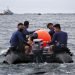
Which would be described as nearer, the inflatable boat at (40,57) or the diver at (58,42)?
the inflatable boat at (40,57)

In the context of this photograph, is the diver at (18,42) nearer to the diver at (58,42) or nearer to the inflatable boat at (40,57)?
the inflatable boat at (40,57)

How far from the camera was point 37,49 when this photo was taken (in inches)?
706

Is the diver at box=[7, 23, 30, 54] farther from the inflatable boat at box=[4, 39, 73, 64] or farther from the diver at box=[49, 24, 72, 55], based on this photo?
the diver at box=[49, 24, 72, 55]

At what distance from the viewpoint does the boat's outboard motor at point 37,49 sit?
706 inches

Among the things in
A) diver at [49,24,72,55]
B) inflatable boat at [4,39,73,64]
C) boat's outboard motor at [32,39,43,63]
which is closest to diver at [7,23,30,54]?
inflatable boat at [4,39,73,64]

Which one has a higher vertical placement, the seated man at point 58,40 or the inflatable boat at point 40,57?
the seated man at point 58,40

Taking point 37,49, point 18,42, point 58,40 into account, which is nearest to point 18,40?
point 18,42

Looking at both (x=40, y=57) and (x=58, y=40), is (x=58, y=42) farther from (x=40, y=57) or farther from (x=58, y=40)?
(x=40, y=57)

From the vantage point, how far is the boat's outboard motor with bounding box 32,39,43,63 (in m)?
17.9

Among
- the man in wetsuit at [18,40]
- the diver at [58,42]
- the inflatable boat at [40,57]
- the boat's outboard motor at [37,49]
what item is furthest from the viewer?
the man in wetsuit at [18,40]

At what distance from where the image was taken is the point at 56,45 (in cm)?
1842

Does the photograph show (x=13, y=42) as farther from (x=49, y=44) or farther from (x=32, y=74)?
(x=32, y=74)

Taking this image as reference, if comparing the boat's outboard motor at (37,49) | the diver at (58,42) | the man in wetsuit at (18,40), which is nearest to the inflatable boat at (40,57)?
the boat's outboard motor at (37,49)

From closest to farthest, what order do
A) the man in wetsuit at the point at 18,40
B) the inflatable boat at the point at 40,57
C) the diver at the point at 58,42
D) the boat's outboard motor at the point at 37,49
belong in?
the boat's outboard motor at the point at 37,49
the inflatable boat at the point at 40,57
the diver at the point at 58,42
the man in wetsuit at the point at 18,40
